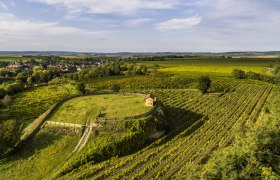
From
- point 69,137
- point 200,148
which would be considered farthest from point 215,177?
point 69,137

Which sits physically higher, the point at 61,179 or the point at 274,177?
the point at 274,177

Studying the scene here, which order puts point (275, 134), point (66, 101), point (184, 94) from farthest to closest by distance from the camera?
point (184, 94)
point (66, 101)
point (275, 134)

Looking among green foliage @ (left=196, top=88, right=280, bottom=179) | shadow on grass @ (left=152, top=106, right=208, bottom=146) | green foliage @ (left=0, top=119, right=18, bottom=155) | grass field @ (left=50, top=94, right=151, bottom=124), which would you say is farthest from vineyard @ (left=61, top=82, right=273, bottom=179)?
green foliage @ (left=0, top=119, right=18, bottom=155)

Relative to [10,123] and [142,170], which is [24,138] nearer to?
[10,123]

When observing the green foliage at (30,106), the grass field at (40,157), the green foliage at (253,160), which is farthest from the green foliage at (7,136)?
the green foliage at (253,160)

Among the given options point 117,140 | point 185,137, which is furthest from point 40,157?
point 185,137

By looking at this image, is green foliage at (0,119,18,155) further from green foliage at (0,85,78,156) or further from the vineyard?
the vineyard
